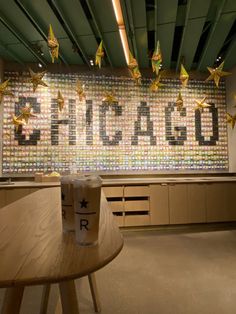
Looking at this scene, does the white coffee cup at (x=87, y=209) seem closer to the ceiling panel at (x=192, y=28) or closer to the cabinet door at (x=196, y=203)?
the ceiling panel at (x=192, y=28)

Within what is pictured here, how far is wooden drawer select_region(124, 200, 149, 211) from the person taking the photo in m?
3.65

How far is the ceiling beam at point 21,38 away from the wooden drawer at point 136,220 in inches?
118

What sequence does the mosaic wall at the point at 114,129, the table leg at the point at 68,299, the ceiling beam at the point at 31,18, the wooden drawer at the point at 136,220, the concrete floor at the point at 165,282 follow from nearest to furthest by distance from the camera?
the table leg at the point at 68,299 → the concrete floor at the point at 165,282 → the ceiling beam at the point at 31,18 → the wooden drawer at the point at 136,220 → the mosaic wall at the point at 114,129

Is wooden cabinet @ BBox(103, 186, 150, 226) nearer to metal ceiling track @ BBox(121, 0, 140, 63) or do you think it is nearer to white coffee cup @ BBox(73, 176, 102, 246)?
metal ceiling track @ BBox(121, 0, 140, 63)

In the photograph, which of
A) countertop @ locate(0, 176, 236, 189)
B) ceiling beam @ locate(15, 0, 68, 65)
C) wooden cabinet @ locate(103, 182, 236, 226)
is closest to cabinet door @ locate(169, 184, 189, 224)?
wooden cabinet @ locate(103, 182, 236, 226)

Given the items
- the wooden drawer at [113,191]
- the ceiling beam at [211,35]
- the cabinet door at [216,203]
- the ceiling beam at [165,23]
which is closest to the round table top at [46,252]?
the ceiling beam at [165,23]

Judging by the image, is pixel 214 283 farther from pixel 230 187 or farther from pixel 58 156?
pixel 58 156

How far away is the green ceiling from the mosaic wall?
1.57 ft

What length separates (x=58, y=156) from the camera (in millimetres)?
3990

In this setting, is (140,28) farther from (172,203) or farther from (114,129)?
(172,203)

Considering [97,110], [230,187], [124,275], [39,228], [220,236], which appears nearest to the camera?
[39,228]

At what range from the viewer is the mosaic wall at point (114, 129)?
3943 millimetres

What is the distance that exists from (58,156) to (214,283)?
9.77 ft

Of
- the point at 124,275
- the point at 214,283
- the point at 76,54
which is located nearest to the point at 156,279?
the point at 124,275
